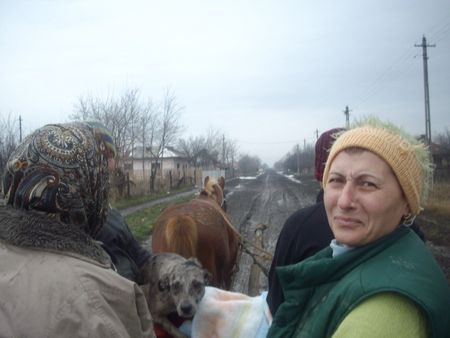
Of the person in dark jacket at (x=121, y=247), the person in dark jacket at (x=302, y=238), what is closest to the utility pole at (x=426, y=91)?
the person in dark jacket at (x=302, y=238)

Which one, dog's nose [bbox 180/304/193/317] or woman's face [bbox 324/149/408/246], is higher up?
woman's face [bbox 324/149/408/246]

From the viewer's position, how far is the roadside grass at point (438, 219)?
10.8 metres

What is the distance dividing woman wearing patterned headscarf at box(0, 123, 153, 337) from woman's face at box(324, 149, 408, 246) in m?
0.81

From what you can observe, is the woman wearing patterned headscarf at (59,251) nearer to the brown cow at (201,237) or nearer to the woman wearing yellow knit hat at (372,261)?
the woman wearing yellow knit hat at (372,261)

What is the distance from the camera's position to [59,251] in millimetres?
1404

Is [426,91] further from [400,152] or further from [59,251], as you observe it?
[59,251]

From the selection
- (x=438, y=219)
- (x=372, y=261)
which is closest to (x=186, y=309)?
(x=372, y=261)

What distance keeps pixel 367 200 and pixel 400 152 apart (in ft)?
0.66

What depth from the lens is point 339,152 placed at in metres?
1.48

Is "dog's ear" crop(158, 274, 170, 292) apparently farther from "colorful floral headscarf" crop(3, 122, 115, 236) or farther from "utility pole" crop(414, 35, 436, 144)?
"utility pole" crop(414, 35, 436, 144)

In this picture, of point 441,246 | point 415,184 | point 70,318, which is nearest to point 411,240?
point 415,184

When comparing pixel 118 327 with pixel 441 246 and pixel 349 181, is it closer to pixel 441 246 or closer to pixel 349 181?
pixel 349 181

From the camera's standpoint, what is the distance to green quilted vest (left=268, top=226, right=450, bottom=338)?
1.11 m

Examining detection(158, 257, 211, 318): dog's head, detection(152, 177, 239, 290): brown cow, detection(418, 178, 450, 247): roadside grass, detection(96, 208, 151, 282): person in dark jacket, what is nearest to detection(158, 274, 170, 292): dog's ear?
detection(158, 257, 211, 318): dog's head
